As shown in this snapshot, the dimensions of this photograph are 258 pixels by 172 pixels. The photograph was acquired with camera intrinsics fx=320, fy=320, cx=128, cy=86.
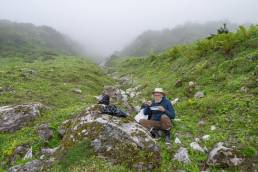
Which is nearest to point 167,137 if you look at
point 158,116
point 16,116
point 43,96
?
point 158,116

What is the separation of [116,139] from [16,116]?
5765mm

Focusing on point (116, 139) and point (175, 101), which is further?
point (175, 101)

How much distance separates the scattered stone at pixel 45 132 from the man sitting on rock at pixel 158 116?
3.48m

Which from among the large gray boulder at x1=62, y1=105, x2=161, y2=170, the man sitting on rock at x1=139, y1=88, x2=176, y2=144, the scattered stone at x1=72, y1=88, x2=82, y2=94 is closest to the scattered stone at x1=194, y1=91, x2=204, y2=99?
the man sitting on rock at x1=139, y1=88, x2=176, y2=144

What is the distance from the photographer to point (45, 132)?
12.3m

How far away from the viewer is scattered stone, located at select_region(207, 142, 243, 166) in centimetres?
941

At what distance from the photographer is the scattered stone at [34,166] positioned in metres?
9.63

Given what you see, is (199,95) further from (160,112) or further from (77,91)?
(77,91)

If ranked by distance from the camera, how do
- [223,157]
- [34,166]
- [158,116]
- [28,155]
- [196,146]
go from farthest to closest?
[158,116] → [28,155] → [196,146] → [34,166] → [223,157]

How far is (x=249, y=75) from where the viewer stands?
1589 cm

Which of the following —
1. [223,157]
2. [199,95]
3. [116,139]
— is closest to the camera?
[223,157]

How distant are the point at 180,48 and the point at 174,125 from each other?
668 inches

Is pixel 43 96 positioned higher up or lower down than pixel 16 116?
lower down

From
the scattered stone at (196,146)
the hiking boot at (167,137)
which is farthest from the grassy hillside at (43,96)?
the scattered stone at (196,146)
